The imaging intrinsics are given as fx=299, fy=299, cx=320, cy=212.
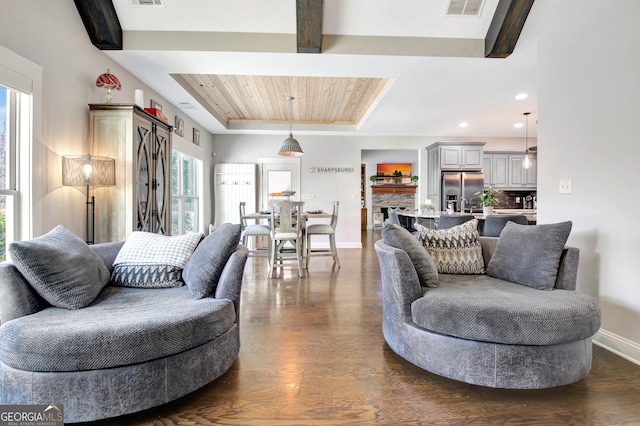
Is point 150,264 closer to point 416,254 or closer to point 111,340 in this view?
point 111,340

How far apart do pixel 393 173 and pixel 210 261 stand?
36.7 ft

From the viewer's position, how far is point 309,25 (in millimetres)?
2793

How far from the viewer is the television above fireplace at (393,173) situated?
12094 mm

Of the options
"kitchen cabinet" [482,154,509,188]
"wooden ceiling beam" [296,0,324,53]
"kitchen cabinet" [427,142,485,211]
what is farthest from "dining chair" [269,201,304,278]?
"kitchen cabinet" [482,154,509,188]

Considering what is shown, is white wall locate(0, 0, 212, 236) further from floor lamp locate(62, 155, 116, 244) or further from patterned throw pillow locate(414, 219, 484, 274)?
patterned throw pillow locate(414, 219, 484, 274)

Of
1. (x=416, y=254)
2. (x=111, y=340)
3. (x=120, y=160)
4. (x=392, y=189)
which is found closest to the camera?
(x=111, y=340)

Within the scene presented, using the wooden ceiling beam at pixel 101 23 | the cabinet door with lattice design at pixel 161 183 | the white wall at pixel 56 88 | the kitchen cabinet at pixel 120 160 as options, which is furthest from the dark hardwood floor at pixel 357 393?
the wooden ceiling beam at pixel 101 23

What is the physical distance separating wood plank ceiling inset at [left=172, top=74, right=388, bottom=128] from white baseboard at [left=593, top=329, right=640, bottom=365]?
346 centimetres

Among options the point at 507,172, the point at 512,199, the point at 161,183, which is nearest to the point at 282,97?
the point at 161,183

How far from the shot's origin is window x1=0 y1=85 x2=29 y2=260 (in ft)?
6.93

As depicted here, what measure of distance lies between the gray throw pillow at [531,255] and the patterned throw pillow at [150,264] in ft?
7.34

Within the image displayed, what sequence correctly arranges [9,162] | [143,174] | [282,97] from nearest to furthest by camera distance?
[9,162] → [143,174] → [282,97]

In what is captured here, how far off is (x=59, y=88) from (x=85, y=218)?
113cm

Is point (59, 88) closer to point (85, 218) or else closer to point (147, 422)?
point (85, 218)
